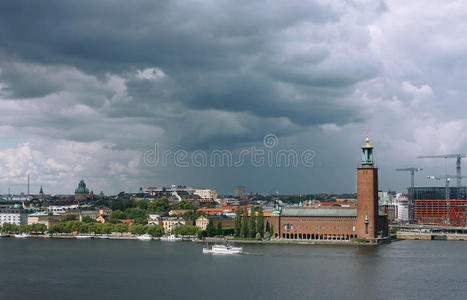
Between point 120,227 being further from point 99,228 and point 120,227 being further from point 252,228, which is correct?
point 252,228

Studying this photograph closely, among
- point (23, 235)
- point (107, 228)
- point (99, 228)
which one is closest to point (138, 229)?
point (107, 228)

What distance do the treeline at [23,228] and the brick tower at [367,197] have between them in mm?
53641

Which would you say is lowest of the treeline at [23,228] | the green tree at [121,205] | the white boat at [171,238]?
Result: the white boat at [171,238]

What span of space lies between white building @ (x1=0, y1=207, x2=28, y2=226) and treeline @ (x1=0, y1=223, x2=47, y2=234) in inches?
236

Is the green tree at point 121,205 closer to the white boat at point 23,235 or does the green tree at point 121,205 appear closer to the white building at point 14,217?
the white building at point 14,217

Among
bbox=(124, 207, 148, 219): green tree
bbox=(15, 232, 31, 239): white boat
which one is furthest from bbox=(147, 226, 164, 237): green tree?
bbox=(15, 232, 31, 239): white boat

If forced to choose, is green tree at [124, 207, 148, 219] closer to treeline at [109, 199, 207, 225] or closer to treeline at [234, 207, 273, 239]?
treeline at [109, 199, 207, 225]

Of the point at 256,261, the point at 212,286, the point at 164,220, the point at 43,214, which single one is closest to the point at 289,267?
the point at 256,261

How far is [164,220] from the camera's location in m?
104

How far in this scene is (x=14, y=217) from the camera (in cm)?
11781

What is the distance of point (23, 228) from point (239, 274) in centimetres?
6924

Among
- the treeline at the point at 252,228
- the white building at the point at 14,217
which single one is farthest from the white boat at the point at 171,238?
the white building at the point at 14,217

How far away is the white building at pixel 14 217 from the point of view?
11762 centimetres

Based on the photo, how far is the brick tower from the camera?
8050cm
